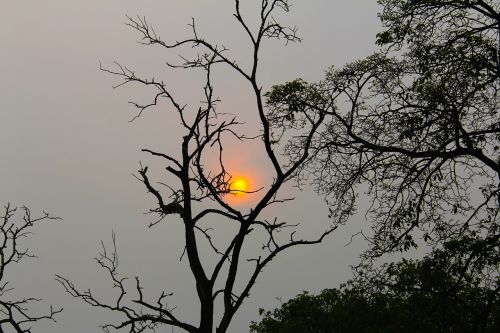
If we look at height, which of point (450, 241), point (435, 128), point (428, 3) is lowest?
point (450, 241)

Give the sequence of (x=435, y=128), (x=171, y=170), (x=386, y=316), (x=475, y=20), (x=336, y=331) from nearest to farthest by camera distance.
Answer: (x=171, y=170) < (x=475, y=20) < (x=435, y=128) < (x=386, y=316) < (x=336, y=331)

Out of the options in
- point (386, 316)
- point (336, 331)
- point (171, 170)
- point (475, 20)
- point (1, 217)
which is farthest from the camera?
point (336, 331)

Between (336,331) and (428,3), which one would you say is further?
(336,331)

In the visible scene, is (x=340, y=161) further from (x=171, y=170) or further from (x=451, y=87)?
(x=171, y=170)

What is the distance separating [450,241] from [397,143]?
2.39 meters

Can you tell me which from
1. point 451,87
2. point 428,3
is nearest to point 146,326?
point 451,87

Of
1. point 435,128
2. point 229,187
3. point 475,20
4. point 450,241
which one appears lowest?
point 229,187

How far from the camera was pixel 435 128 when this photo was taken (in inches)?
455

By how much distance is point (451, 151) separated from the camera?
36.3 ft

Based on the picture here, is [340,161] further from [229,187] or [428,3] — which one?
Result: [229,187]

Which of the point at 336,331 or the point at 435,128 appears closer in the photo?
the point at 435,128

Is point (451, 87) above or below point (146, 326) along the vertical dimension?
above

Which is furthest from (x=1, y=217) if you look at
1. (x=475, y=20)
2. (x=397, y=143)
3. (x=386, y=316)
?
(x=386, y=316)

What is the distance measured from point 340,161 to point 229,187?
22.1 feet
